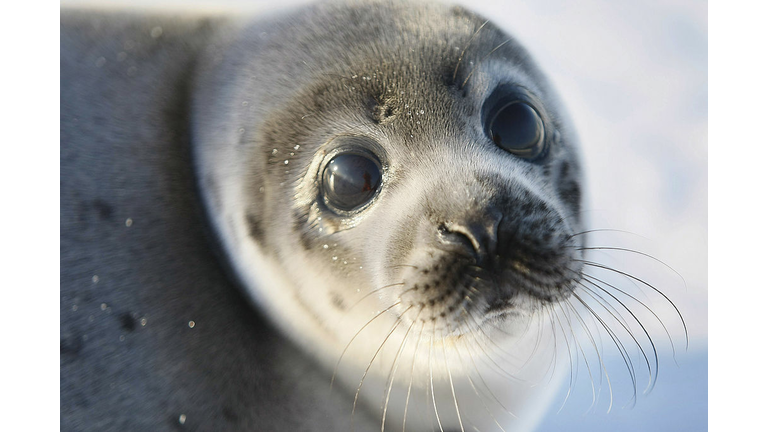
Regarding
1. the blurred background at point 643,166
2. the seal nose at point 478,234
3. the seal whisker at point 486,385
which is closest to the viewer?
the seal nose at point 478,234

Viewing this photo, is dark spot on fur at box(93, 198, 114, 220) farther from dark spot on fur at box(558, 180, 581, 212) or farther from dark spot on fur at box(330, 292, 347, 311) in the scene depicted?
dark spot on fur at box(558, 180, 581, 212)

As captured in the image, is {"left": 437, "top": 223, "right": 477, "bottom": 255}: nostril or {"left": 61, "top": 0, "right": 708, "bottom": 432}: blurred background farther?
{"left": 61, "top": 0, "right": 708, "bottom": 432}: blurred background

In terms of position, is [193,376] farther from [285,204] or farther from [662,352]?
[662,352]

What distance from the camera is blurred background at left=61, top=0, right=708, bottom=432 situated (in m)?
1.60

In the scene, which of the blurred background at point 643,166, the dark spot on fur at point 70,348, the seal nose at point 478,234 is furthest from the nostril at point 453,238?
the dark spot on fur at point 70,348

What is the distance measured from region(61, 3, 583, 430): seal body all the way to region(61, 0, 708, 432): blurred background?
7.8 inches

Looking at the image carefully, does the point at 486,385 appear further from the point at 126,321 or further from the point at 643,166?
the point at 126,321

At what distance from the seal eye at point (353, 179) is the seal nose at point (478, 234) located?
0.24 meters

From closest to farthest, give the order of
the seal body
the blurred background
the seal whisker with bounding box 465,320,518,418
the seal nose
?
the seal nose
the seal body
the seal whisker with bounding box 465,320,518,418
the blurred background

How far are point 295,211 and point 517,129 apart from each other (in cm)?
54

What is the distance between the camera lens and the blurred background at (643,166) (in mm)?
1604

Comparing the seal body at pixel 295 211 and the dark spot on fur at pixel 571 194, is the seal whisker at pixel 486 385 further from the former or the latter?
the dark spot on fur at pixel 571 194

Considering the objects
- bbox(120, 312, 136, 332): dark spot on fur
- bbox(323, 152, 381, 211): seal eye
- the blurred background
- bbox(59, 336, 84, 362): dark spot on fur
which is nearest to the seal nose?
bbox(323, 152, 381, 211): seal eye
